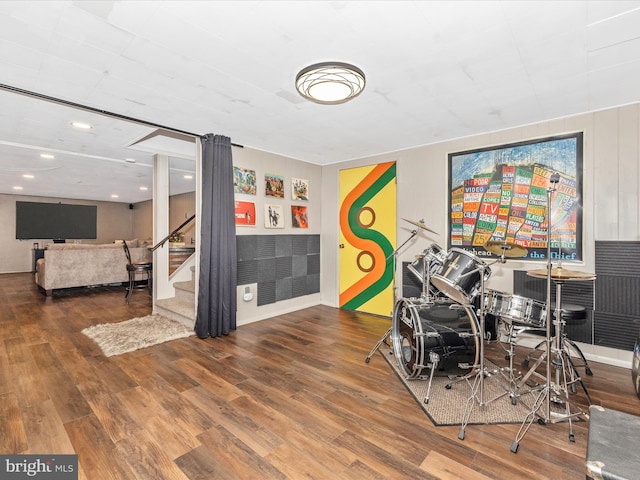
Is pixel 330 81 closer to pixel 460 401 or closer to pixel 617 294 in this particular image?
pixel 460 401

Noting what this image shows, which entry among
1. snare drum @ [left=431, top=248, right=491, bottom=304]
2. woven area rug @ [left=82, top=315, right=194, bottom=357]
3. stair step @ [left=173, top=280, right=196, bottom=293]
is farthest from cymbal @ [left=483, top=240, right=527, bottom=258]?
stair step @ [left=173, top=280, right=196, bottom=293]

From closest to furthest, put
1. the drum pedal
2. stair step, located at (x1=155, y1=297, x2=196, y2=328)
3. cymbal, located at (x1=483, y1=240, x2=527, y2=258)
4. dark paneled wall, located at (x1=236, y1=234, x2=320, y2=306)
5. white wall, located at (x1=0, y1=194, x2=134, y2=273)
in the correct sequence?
cymbal, located at (x1=483, y1=240, x2=527, y2=258), the drum pedal, stair step, located at (x1=155, y1=297, x2=196, y2=328), dark paneled wall, located at (x1=236, y1=234, x2=320, y2=306), white wall, located at (x1=0, y1=194, x2=134, y2=273)

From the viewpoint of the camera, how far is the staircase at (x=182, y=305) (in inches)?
161

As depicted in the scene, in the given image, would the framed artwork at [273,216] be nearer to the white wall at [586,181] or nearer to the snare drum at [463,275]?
the white wall at [586,181]

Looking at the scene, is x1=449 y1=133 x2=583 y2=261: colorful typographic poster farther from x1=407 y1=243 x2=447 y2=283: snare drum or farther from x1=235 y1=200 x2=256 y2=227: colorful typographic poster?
x1=235 y1=200 x2=256 y2=227: colorful typographic poster

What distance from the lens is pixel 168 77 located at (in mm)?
2354

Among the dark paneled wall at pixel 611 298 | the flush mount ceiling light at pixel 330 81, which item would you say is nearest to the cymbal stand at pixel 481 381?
the dark paneled wall at pixel 611 298

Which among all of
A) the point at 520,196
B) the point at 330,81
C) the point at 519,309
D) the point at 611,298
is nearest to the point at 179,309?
the point at 330,81

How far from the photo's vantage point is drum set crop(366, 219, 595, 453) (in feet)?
6.73

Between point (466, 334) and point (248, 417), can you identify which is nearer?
point (248, 417)

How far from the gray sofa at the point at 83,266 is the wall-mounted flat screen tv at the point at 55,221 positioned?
14.8ft

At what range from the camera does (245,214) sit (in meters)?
4.21

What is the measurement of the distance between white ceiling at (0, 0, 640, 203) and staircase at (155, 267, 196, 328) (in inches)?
92.4

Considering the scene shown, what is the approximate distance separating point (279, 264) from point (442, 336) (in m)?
2.83
